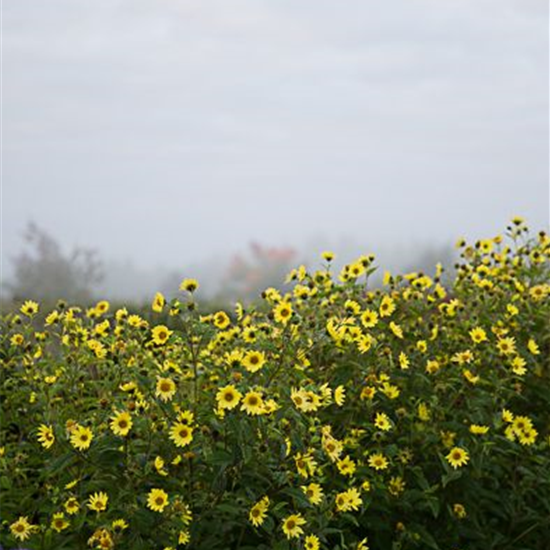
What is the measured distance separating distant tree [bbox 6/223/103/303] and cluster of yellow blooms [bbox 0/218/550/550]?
5665mm

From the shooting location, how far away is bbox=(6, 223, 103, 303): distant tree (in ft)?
29.1

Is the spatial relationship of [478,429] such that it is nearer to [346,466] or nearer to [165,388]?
[346,466]

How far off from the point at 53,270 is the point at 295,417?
23.3 feet

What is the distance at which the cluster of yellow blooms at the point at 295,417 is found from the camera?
2.35 metres

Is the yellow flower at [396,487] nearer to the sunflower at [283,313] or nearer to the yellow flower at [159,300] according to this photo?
the sunflower at [283,313]

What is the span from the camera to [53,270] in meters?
9.10

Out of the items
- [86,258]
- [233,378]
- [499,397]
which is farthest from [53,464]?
[86,258]

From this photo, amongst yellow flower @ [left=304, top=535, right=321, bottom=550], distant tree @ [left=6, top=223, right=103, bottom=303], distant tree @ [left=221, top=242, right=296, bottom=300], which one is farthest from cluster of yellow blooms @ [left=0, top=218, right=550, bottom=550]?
distant tree @ [left=6, top=223, right=103, bottom=303]

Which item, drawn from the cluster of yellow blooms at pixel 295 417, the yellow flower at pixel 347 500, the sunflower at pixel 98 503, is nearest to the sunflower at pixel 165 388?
the cluster of yellow blooms at pixel 295 417

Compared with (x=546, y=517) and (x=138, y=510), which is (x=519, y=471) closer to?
(x=546, y=517)

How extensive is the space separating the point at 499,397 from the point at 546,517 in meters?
0.40

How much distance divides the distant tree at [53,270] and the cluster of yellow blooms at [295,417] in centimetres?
566

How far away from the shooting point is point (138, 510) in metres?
2.30

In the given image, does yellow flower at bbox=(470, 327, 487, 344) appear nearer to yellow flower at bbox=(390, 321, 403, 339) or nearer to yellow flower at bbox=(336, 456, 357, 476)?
yellow flower at bbox=(390, 321, 403, 339)
